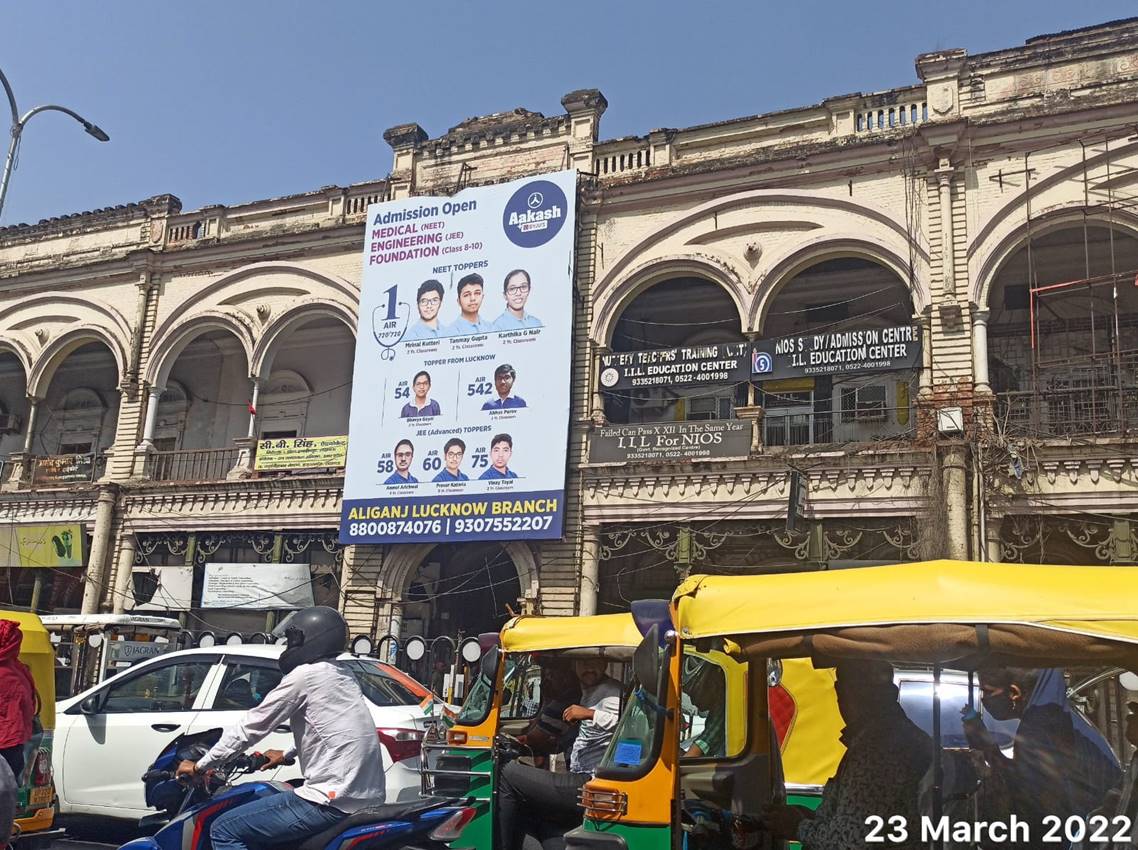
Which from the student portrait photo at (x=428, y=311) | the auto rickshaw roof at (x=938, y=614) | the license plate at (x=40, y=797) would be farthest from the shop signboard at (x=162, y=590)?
the auto rickshaw roof at (x=938, y=614)

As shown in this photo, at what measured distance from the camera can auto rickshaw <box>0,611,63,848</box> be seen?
6.54 metres

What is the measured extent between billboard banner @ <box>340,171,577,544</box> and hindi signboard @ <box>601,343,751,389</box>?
958 mm

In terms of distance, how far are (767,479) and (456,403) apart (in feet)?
19.4

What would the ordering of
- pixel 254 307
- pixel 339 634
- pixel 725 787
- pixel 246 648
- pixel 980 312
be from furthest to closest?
pixel 254 307 < pixel 980 312 < pixel 246 648 < pixel 725 787 < pixel 339 634

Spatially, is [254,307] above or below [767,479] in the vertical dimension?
above

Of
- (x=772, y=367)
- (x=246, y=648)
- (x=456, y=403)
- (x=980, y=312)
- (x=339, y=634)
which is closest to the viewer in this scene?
(x=339, y=634)

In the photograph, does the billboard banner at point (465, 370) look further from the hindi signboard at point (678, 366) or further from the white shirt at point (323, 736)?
the white shirt at point (323, 736)

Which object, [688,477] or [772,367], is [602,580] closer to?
[688,477]

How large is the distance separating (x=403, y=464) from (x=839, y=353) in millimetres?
8133

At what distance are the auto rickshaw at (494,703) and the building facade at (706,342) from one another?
9284 millimetres

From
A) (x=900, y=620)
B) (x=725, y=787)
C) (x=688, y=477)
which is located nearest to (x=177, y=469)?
A: (x=688, y=477)

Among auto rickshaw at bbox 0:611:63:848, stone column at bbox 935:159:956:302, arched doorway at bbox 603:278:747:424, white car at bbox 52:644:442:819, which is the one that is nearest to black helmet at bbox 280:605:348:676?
auto rickshaw at bbox 0:611:63:848

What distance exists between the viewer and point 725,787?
18.6ft

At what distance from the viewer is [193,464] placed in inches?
920
